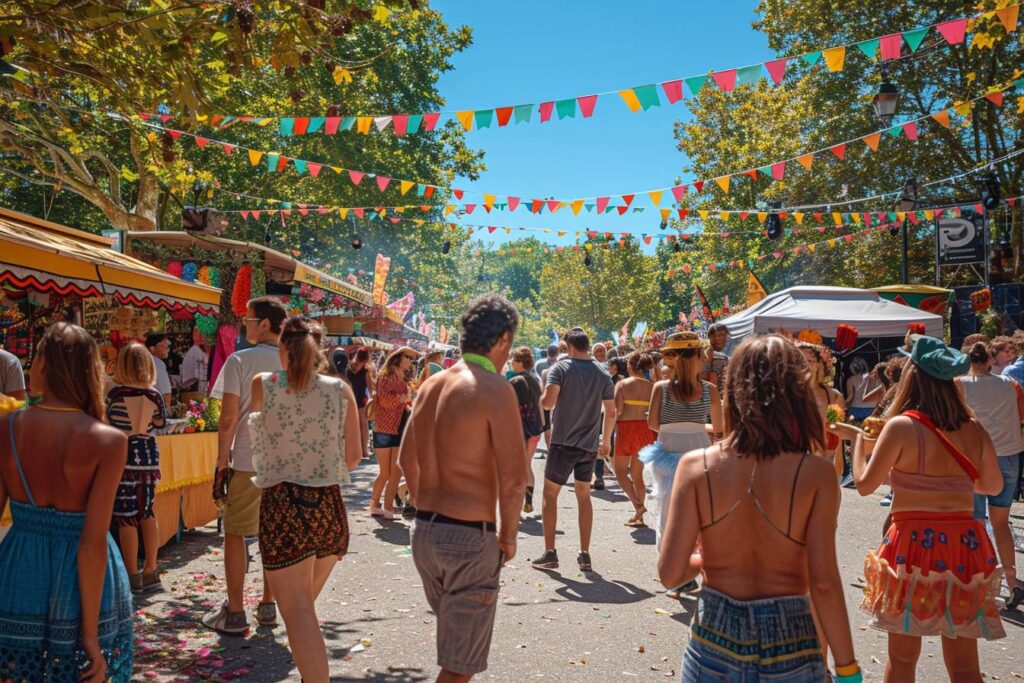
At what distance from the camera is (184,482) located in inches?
311

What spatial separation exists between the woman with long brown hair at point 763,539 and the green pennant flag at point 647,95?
23.9 ft

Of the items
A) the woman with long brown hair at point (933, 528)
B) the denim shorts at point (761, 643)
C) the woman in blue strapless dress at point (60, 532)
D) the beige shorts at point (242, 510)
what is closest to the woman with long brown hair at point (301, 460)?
the beige shorts at point (242, 510)

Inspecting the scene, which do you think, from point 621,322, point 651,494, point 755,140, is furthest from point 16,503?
point 621,322

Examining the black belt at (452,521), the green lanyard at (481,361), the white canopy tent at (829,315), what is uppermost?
the white canopy tent at (829,315)

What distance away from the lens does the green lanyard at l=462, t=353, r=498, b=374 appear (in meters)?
3.59

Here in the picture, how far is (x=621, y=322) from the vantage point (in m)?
62.8

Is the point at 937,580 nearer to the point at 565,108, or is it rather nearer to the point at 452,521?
the point at 452,521

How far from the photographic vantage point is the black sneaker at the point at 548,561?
24.5ft

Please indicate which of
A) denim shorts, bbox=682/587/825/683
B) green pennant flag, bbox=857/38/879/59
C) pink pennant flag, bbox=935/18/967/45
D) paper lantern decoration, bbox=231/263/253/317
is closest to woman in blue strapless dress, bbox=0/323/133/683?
denim shorts, bbox=682/587/825/683

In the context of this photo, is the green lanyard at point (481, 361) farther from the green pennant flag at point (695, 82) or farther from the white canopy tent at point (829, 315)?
the white canopy tent at point (829, 315)

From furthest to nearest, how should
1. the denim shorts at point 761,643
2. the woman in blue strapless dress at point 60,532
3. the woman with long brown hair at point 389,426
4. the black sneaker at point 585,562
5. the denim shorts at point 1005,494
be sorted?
1. the woman with long brown hair at point 389,426
2. the black sneaker at point 585,562
3. the denim shorts at point 1005,494
4. the woman in blue strapless dress at point 60,532
5. the denim shorts at point 761,643

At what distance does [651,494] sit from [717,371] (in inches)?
204

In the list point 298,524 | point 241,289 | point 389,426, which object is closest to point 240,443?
point 298,524

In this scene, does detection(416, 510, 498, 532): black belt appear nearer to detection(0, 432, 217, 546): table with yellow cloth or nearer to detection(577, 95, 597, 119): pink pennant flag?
detection(0, 432, 217, 546): table with yellow cloth
